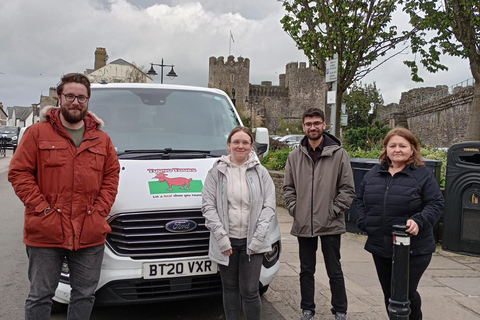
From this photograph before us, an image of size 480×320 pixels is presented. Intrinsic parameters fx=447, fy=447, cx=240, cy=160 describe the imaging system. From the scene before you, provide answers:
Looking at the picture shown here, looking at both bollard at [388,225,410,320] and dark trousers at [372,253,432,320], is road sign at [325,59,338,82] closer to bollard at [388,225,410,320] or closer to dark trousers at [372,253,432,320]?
dark trousers at [372,253,432,320]

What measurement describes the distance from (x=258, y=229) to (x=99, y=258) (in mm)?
1184

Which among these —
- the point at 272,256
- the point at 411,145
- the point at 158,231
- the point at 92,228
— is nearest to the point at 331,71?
the point at 411,145

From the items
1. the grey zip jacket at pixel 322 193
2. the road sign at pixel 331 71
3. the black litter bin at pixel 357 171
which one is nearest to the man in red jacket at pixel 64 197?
the grey zip jacket at pixel 322 193

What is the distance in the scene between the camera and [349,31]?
38.4ft

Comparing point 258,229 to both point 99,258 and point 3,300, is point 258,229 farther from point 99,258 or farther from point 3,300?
point 3,300

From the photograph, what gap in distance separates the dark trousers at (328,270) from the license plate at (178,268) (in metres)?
0.90

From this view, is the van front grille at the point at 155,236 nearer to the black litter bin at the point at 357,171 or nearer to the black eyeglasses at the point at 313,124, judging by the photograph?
the black eyeglasses at the point at 313,124

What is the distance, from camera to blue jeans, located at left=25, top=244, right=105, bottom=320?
2.99 meters

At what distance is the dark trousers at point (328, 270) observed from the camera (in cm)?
395

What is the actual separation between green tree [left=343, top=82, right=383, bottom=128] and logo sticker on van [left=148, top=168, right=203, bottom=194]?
44091mm

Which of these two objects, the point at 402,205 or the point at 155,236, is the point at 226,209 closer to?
the point at 155,236

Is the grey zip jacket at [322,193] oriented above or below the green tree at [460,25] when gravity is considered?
below

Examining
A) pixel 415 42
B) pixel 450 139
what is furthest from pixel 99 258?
pixel 450 139

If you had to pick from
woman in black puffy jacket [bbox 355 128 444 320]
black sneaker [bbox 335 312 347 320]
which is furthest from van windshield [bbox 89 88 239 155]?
black sneaker [bbox 335 312 347 320]
